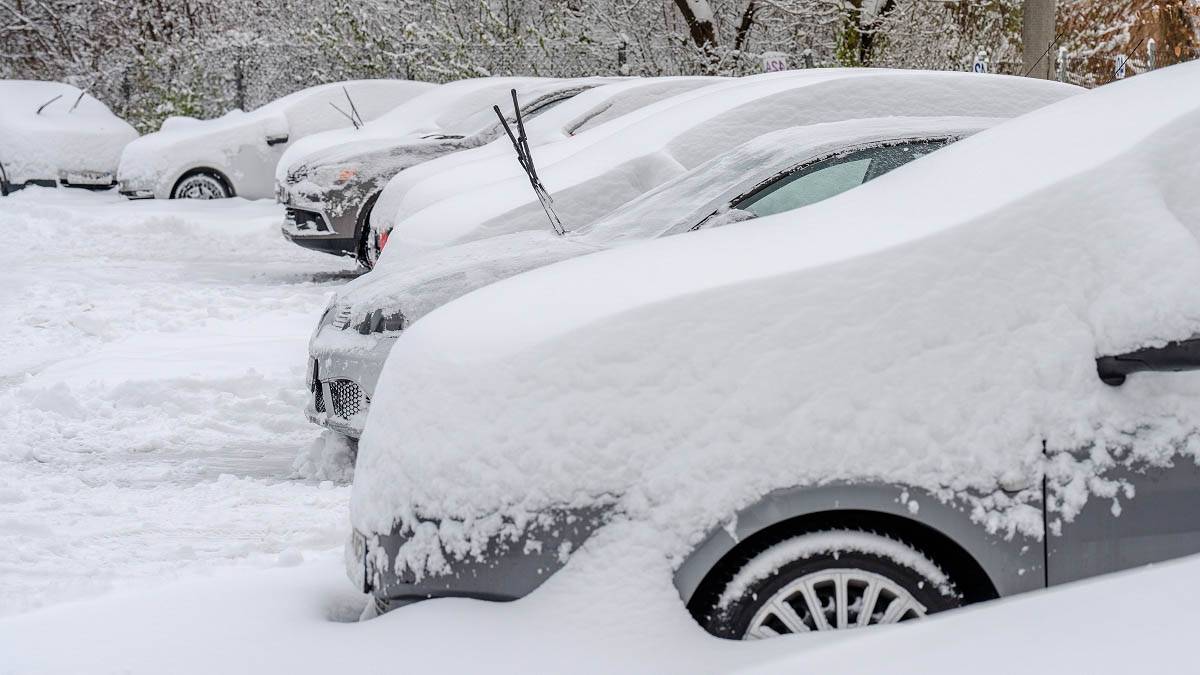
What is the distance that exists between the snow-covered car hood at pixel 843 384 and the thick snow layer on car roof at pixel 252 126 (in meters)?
13.2

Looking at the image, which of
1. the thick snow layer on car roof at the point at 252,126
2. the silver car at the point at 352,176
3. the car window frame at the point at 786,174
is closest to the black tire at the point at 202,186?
the thick snow layer on car roof at the point at 252,126

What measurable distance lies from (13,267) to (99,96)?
13613mm

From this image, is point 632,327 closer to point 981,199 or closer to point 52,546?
point 981,199

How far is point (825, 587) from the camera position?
299 cm

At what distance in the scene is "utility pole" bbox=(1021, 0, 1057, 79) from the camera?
13.4 meters

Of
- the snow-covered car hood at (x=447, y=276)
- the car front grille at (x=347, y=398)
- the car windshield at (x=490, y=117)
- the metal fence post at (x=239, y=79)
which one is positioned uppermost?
the snow-covered car hood at (x=447, y=276)

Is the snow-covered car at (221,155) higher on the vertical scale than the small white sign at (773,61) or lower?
lower

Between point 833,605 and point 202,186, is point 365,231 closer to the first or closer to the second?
point 202,186

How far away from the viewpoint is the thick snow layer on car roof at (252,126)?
15805 mm

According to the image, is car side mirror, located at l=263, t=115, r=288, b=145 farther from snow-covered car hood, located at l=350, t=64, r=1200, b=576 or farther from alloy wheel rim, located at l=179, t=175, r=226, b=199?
snow-covered car hood, located at l=350, t=64, r=1200, b=576

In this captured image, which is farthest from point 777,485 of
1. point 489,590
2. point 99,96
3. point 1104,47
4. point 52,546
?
point 99,96

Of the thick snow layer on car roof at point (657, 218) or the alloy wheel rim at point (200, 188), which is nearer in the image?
the thick snow layer on car roof at point (657, 218)

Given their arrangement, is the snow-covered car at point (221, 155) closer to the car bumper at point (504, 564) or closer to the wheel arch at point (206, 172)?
the wheel arch at point (206, 172)

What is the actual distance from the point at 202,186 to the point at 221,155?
445 millimetres
